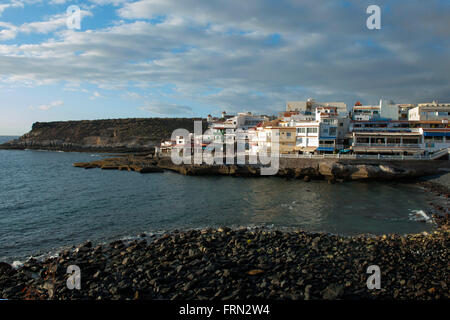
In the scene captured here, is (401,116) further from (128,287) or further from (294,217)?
(128,287)

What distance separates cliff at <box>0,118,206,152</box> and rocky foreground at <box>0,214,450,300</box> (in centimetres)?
7952

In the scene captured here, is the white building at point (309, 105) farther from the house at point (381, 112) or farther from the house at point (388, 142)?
the house at point (388, 142)

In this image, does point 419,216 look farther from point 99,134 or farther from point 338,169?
point 99,134

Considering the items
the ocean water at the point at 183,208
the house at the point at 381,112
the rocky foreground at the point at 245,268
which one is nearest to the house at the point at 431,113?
the house at the point at 381,112

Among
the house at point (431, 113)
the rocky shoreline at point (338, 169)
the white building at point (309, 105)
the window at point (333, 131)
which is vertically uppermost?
the white building at point (309, 105)

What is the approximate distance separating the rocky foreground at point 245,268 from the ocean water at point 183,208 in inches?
98.2

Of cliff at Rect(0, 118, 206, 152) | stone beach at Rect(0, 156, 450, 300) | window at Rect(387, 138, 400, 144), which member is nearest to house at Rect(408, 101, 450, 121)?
window at Rect(387, 138, 400, 144)

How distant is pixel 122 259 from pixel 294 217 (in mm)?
11222

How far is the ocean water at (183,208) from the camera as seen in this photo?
636 inches

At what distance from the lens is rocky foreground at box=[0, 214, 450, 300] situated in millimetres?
9281

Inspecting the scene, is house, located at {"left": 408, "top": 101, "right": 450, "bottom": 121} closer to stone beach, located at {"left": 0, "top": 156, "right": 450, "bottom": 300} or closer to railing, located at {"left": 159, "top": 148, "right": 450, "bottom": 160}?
railing, located at {"left": 159, "top": 148, "right": 450, "bottom": 160}

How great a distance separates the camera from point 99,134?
104062 millimetres

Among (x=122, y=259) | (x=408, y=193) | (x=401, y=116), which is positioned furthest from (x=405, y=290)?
(x=401, y=116)
